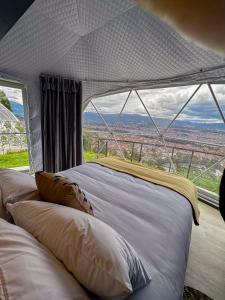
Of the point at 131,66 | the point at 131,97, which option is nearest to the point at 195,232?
the point at 131,66

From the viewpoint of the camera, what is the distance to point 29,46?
7.70ft

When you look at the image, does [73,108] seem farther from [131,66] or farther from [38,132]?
[131,66]

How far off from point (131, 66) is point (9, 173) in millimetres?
2159

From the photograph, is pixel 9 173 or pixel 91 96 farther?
pixel 91 96

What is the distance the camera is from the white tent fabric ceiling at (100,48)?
68.9 inches

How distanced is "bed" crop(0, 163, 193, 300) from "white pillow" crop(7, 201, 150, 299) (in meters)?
0.13

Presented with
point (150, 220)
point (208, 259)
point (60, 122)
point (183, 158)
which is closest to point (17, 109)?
point (60, 122)

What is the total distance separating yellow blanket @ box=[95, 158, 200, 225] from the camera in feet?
5.90

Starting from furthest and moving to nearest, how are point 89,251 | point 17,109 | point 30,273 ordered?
point 17,109 < point 89,251 < point 30,273

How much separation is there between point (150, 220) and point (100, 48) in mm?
2260

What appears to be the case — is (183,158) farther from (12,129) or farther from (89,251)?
(12,129)

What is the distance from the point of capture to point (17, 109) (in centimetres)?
352

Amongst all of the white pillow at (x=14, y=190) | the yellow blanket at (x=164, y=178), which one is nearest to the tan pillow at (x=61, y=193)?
the white pillow at (x=14, y=190)

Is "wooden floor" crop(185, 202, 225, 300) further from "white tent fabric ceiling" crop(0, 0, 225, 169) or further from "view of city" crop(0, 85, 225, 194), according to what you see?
"white tent fabric ceiling" crop(0, 0, 225, 169)
